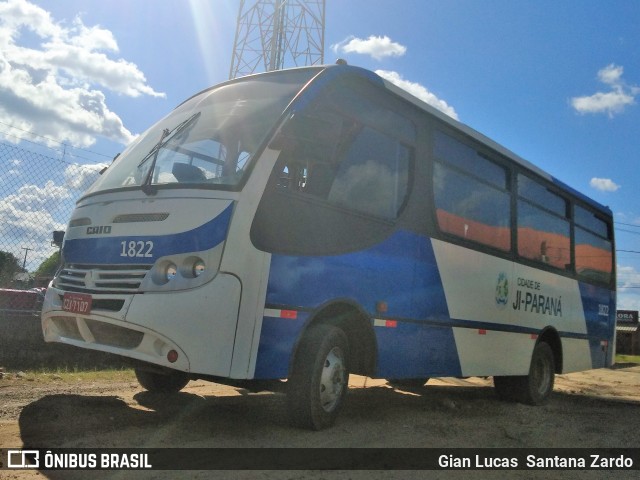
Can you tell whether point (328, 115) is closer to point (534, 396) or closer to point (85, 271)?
point (85, 271)

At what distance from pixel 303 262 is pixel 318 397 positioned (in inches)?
45.3

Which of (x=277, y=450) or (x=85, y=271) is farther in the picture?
(x=85, y=271)

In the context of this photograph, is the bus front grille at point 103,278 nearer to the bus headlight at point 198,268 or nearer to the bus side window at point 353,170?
the bus headlight at point 198,268

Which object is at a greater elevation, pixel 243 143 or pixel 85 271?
pixel 243 143

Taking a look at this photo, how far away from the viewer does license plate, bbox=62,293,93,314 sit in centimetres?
456

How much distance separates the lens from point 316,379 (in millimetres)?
4820

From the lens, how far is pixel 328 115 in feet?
16.3

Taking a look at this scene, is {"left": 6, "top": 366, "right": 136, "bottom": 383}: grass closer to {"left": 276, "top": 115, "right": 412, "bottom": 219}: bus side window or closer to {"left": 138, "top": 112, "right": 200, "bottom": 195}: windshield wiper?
{"left": 138, "top": 112, "right": 200, "bottom": 195}: windshield wiper

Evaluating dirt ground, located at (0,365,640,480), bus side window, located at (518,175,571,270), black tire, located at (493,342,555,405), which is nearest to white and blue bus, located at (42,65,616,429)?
dirt ground, located at (0,365,640,480)

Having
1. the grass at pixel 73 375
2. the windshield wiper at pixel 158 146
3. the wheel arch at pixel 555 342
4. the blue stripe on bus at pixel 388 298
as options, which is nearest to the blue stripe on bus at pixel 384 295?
the blue stripe on bus at pixel 388 298

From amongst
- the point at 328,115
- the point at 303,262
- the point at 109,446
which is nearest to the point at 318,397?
the point at 303,262

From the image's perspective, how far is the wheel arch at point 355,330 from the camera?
5.22 m

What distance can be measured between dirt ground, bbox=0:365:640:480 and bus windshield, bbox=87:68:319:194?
6.47 ft

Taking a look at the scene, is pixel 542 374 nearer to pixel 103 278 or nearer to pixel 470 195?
pixel 470 195
